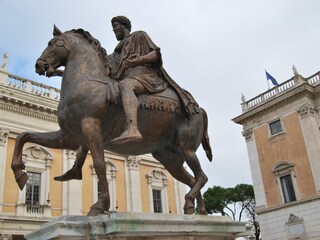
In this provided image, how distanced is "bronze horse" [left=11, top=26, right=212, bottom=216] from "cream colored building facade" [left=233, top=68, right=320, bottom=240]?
69.8ft

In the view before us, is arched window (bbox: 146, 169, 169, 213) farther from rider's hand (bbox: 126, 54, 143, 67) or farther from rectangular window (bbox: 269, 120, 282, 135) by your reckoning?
rider's hand (bbox: 126, 54, 143, 67)

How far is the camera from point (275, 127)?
26672 millimetres

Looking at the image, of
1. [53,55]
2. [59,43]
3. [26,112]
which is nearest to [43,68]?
[53,55]

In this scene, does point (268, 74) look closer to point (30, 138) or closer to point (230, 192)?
point (230, 192)

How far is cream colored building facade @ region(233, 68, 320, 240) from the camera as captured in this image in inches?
926

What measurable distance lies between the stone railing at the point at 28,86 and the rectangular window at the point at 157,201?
9.31 m

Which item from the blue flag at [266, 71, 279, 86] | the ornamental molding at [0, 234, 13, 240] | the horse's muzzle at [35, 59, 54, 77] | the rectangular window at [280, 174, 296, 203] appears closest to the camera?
the horse's muzzle at [35, 59, 54, 77]

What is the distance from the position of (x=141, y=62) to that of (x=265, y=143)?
79.8 ft

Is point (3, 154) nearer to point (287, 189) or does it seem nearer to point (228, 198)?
point (287, 189)

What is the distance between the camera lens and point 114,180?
2359cm

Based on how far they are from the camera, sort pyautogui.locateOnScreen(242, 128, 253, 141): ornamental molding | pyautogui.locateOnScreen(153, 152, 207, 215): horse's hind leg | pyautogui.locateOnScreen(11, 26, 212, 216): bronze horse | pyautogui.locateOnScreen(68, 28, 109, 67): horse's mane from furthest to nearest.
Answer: pyautogui.locateOnScreen(242, 128, 253, 141): ornamental molding < pyautogui.locateOnScreen(153, 152, 207, 215): horse's hind leg < pyautogui.locateOnScreen(68, 28, 109, 67): horse's mane < pyautogui.locateOnScreen(11, 26, 212, 216): bronze horse

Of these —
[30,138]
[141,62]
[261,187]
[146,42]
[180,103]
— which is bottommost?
[30,138]

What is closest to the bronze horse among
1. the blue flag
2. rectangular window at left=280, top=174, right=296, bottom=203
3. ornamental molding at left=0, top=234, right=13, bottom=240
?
ornamental molding at left=0, top=234, right=13, bottom=240

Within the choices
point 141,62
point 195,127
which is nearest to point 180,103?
point 195,127
